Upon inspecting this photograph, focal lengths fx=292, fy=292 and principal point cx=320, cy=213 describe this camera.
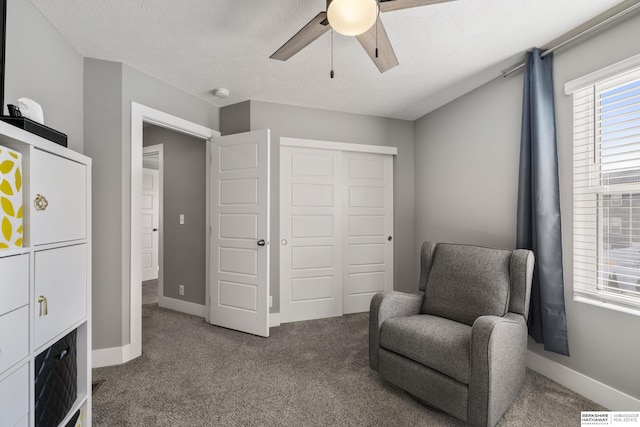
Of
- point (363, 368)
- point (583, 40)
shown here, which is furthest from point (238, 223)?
point (583, 40)

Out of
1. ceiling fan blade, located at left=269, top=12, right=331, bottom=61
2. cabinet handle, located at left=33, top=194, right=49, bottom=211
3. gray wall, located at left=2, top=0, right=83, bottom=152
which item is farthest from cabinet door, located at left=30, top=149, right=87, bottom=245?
ceiling fan blade, located at left=269, top=12, right=331, bottom=61

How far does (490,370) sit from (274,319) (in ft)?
7.29

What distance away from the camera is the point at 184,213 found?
370 cm

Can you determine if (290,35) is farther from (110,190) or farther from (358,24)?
(110,190)

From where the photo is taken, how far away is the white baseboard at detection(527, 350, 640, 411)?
5.62 feet

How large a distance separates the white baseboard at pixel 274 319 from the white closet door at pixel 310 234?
0.23ft

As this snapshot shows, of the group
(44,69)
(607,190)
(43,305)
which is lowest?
(43,305)

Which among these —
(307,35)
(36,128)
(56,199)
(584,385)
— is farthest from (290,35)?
(584,385)

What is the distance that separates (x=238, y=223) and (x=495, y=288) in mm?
2351

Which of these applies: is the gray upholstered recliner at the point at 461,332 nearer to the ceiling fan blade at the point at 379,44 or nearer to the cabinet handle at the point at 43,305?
the ceiling fan blade at the point at 379,44

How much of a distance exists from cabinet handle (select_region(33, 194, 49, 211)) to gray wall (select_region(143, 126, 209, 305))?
2.18 meters

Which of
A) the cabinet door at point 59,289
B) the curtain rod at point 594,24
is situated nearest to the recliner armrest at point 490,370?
the curtain rod at point 594,24

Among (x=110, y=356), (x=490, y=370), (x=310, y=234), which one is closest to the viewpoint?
(x=490, y=370)

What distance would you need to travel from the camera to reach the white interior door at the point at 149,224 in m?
5.49
